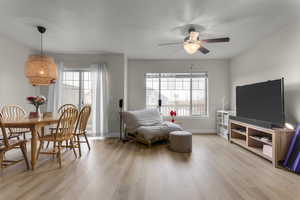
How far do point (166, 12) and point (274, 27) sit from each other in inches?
84.2

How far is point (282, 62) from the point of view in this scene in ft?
9.87

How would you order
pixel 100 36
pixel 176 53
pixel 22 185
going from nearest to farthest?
pixel 22 185
pixel 100 36
pixel 176 53

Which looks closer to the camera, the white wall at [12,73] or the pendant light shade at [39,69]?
the pendant light shade at [39,69]

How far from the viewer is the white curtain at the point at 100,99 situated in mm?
4598

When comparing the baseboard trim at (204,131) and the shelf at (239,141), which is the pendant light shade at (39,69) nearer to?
the shelf at (239,141)

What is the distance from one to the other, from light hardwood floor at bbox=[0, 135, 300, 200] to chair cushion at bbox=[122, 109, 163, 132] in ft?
3.50

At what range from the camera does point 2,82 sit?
3559mm

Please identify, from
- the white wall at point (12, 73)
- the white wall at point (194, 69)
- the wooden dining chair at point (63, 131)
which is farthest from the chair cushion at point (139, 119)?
the white wall at point (12, 73)

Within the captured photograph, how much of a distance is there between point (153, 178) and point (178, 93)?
3626 millimetres

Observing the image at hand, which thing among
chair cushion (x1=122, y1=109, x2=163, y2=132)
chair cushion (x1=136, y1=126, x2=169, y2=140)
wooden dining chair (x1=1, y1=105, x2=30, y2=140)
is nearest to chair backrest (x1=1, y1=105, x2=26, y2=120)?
wooden dining chair (x1=1, y1=105, x2=30, y2=140)

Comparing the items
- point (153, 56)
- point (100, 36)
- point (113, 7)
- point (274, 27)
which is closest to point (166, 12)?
point (113, 7)

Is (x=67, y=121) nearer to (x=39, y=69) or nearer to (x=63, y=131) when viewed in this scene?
(x=63, y=131)

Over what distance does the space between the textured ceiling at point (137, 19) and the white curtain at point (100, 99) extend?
91cm

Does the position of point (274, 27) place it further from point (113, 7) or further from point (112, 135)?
point (112, 135)
